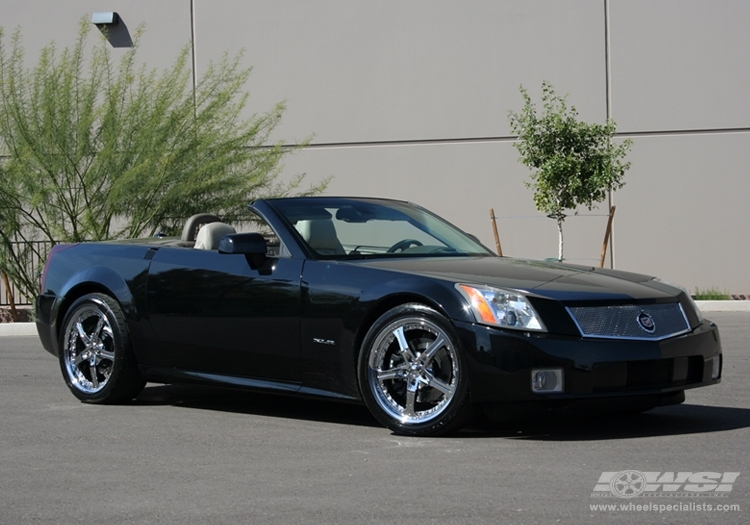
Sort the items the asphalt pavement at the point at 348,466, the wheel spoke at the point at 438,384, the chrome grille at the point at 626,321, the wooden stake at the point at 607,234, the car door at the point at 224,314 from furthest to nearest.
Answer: the wooden stake at the point at 607,234 < the car door at the point at 224,314 < the wheel spoke at the point at 438,384 < the chrome grille at the point at 626,321 < the asphalt pavement at the point at 348,466

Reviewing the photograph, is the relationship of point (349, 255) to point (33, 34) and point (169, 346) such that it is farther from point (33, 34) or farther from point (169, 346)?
point (33, 34)

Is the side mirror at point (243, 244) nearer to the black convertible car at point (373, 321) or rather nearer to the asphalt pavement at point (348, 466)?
the black convertible car at point (373, 321)

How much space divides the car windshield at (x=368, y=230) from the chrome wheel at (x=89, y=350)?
1559mm

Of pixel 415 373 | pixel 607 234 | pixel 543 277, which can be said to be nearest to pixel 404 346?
pixel 415 373

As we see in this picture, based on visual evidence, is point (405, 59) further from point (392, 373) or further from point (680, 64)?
point (392, 373)

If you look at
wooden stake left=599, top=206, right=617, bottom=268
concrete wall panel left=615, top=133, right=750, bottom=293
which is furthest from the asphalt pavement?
concrete wall panel left=615, top=133, right=750, bottom=293

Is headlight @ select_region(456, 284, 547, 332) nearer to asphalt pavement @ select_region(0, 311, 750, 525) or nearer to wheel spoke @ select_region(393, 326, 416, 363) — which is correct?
wheel spoke @ select_region(393, 326, 416, 363)

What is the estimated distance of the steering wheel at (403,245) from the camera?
724 centimetres

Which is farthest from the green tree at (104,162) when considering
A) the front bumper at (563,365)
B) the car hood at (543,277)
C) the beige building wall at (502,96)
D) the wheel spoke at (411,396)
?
the front bumper at (563,365)

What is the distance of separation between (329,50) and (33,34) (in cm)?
620

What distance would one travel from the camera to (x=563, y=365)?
5.86 meters

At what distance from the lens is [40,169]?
17.4 m

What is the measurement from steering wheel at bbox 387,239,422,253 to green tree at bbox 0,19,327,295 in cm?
1010

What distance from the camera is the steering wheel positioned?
7.24 metres
